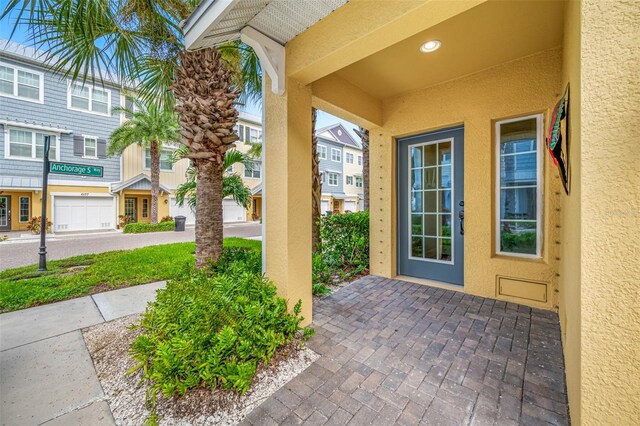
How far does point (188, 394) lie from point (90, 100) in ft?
61.3

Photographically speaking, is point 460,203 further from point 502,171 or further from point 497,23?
point 497,23

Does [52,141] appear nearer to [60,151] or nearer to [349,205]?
[60,151]

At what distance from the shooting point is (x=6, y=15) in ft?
8.06

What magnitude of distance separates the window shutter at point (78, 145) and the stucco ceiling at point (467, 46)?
17.0 meters

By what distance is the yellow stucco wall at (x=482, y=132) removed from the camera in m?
3.20

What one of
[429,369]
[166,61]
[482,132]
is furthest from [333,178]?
[429,369]

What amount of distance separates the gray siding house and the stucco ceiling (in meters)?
13.9

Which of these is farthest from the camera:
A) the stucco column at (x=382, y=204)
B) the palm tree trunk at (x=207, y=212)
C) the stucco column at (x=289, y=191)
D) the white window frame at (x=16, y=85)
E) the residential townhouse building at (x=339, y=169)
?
the residential townhouse building at (x=339, y=169)

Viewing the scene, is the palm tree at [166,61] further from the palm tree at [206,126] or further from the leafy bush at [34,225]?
the leafy bush at [34,225]

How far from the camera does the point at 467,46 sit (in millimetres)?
3068

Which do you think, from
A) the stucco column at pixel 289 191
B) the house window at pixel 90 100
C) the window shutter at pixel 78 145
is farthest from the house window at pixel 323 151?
the stucco column at pixel 289 191

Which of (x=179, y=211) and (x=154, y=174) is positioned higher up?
(x=154, y=174)

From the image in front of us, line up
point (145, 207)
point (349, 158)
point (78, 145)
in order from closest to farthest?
point (78, 145), point (145, 207), point (349, 158)

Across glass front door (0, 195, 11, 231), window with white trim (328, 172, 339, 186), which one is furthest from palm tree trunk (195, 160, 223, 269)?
window with white trim (328, 172, 339, 186)
